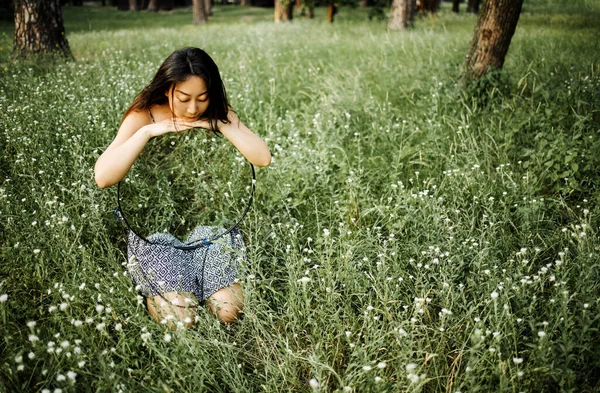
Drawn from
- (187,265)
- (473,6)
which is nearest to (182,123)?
(187,265)

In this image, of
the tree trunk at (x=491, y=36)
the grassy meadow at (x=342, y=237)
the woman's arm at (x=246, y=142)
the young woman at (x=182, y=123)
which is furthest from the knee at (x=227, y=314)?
the tree trunk at (x=491, y=36)

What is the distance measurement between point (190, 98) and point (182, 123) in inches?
6.3

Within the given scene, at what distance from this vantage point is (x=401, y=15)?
11.9 metres

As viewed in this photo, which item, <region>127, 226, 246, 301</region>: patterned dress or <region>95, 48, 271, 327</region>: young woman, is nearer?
<region>95, 48, 271, 327</region>: young woman

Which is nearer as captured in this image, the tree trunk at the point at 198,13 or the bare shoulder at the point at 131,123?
the bare shoulder at the point at 131,123

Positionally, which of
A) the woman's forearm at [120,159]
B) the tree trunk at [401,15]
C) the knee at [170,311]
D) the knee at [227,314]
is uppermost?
the tree trunk at [401,15]

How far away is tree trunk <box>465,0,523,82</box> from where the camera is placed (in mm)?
5168

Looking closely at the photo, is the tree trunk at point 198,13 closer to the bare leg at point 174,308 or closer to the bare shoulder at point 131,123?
the bare shoulder at point 131,123

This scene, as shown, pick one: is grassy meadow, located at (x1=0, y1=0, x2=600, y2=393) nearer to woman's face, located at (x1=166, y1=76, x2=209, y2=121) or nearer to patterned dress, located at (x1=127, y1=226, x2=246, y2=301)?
patterned dress, located at (x1=127, y1=226, x2=246, y2=301)

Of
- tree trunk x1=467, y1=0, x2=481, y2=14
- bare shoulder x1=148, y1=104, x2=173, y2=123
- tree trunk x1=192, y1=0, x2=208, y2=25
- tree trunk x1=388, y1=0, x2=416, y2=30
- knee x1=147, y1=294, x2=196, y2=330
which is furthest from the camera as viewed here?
tree trunk x1=467, y1=0, x2=481, y2=14

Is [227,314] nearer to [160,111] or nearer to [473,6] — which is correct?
[160,111]

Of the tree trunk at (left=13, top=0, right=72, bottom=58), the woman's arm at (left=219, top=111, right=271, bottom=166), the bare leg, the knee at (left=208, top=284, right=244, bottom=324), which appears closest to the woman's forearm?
the woman's arm at (left=219, top=111, right=271, bottom=166)

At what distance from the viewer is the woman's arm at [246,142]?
2739 millimetres

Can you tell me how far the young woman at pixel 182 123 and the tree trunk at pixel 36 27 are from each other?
585cm
